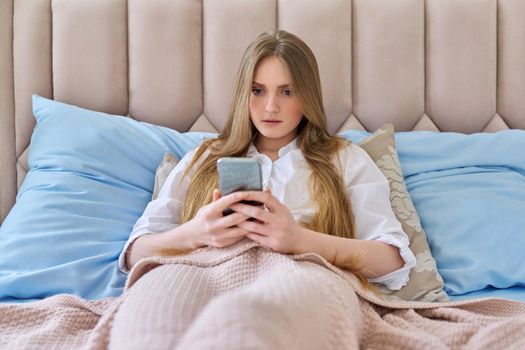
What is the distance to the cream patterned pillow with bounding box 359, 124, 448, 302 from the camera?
1303mm

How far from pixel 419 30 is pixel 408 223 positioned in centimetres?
60

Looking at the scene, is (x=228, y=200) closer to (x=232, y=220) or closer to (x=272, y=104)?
(x=232, y=220)

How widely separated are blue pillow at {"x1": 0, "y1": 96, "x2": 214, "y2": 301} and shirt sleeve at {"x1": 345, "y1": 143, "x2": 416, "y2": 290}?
42 centimetres

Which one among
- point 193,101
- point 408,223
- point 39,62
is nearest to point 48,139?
point 39,62

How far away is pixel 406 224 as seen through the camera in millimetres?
1409

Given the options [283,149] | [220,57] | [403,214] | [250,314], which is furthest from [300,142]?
[250,314]

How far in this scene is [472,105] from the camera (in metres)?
1.74

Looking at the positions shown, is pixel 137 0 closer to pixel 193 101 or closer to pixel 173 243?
pixel 193 101

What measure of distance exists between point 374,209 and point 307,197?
0.48 feet

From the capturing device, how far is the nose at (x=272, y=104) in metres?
1.41

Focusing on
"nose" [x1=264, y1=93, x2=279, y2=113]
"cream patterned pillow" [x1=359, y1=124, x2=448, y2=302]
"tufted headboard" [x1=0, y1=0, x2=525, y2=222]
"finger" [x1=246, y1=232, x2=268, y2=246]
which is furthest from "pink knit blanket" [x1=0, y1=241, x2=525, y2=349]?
"tufted headboard" [x1=0, y1=0, x2=525, y2=222]

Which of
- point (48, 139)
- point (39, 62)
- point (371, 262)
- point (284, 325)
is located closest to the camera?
point (284, 325)

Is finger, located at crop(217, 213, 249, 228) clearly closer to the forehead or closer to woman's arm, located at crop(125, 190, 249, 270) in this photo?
woman's arm, located at crop(125, 190, 249, 270)

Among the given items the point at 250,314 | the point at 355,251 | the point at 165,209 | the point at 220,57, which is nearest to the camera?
the point at 250,314
